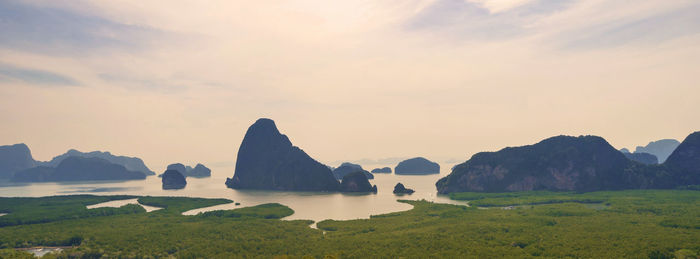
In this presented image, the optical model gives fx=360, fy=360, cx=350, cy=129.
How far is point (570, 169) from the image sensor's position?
11275 centimetres

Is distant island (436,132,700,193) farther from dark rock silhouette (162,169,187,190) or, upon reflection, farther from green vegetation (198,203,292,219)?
dark rock silhouette (162,169,187,190)

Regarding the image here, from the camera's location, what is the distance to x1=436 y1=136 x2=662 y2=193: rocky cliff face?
109 m


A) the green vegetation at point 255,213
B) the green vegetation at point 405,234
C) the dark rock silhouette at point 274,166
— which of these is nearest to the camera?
the green vegetation at point 405,234

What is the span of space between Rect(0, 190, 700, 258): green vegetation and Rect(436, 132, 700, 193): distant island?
121 feet

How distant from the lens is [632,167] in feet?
361

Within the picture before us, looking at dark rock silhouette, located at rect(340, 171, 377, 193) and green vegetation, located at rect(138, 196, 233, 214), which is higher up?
dark rock silhouette, located at rect(340, 171, 377, 193)

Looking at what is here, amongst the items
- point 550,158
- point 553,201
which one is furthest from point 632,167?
point 553,201

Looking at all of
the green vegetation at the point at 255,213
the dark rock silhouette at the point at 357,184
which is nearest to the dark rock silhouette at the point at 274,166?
the dark rock silhouette at the point at 357,184

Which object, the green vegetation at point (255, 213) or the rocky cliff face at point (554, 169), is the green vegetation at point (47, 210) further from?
the rocky cliff face at point (554, 169)

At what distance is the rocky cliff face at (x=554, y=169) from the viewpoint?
359ft

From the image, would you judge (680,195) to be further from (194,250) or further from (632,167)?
(194,250)

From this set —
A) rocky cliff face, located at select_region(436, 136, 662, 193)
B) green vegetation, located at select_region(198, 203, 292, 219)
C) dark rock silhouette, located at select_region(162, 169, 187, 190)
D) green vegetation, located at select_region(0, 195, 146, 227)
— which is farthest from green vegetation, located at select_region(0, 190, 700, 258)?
dark rock silhouette, located at select_region(162, 169, 187, 190)

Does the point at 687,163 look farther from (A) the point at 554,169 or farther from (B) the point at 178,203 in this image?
(B) the point at 178,203

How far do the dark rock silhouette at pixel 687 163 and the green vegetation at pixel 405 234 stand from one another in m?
43.8
